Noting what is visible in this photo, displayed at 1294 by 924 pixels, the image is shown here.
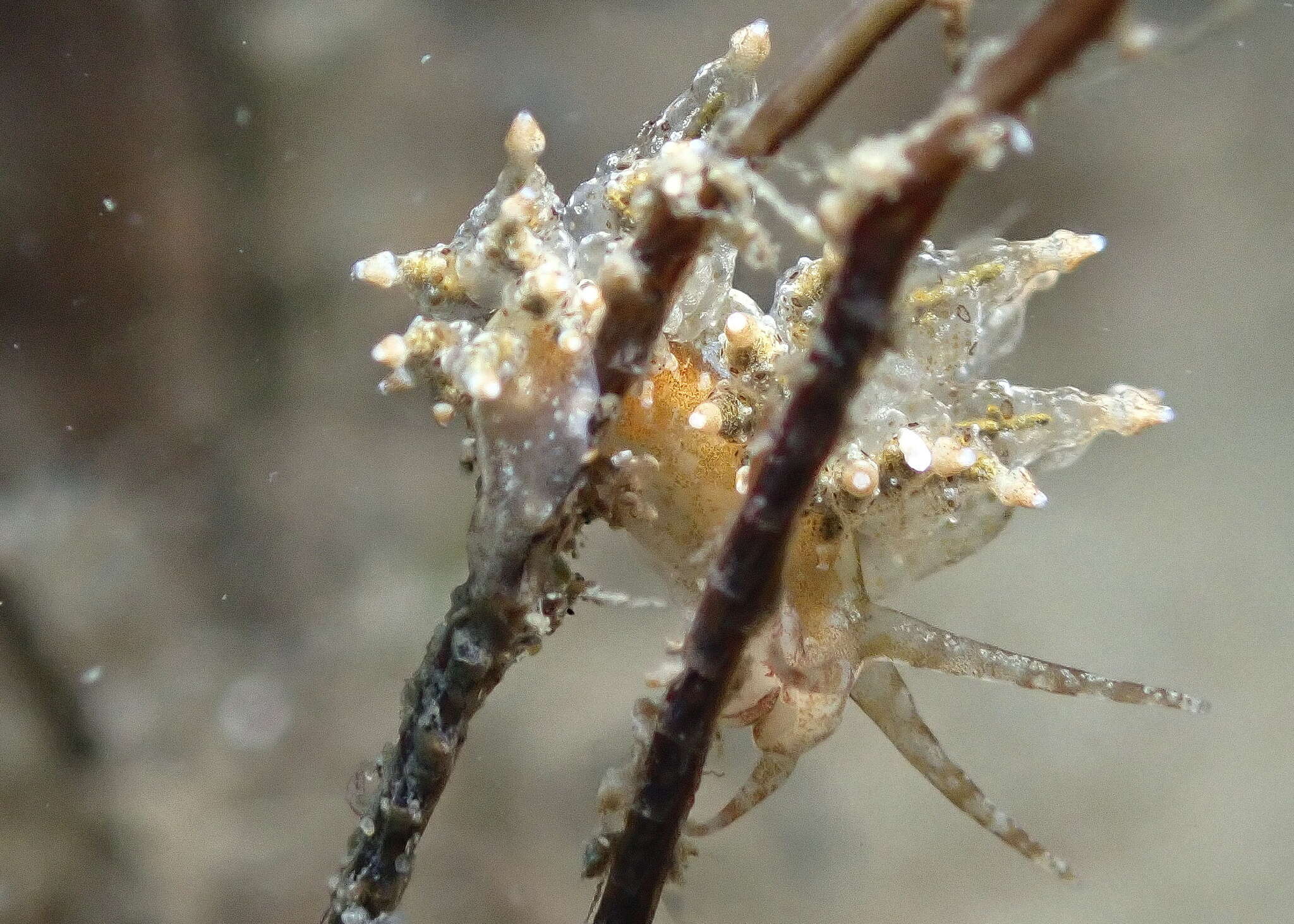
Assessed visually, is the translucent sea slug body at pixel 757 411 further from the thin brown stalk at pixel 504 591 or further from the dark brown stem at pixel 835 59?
the dark brown stem at pixel 835 59

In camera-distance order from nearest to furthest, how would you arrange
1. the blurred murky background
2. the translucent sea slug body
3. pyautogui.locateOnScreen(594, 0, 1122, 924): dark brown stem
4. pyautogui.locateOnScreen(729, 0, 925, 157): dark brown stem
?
pyautogui.locateOnScreen(594, 0, 1122, 924): dark brown stem, pyautogui.locateOnScreen(729, 0, 925, 157): dark brown stem, the translucent sea slug body, the blurred murky background

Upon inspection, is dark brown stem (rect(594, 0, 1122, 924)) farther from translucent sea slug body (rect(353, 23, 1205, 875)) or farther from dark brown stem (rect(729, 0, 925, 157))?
dark brown stem (rect(729, 0, 925, 157))

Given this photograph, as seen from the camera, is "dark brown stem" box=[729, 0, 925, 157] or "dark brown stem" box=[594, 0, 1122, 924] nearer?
"dark brown stem" box=[594, 0, 1122, 924]

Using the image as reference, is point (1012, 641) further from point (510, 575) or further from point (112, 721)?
point (112, 721)

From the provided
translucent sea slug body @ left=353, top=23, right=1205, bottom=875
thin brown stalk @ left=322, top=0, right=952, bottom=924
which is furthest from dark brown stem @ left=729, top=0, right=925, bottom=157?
translucent sea slug body @ left=353, top=23, right=1205, bottom=875

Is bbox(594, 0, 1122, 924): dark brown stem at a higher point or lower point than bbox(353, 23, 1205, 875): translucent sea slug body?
lower

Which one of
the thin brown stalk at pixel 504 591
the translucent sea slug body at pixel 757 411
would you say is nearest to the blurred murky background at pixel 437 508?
the thin brown stalk at pixel 504 591

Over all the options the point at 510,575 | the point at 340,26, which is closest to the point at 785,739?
the point at 510,575
